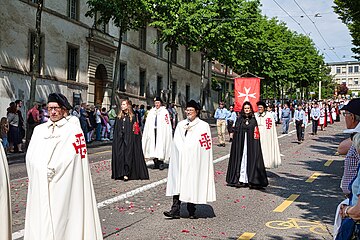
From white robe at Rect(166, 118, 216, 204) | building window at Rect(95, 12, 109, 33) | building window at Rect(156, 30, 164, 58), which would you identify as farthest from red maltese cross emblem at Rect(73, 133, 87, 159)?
building window at Rect(156, 30, 164, 58)

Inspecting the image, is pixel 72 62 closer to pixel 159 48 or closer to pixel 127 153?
pixel 159 48

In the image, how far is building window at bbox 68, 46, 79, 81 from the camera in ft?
92.9

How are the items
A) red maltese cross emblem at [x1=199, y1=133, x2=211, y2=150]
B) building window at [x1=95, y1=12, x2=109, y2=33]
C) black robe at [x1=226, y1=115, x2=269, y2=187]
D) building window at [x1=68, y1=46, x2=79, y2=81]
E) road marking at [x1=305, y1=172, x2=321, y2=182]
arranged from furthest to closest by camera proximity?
building window at [x1=95, y1=12, x2=109, y2=33]
building window at [x1=68, y1=46, x2=79, y2=81]
road marking at [x1=305, y1=172, x2=321, y2=182]
black robe at [x1=226, y1=115, x2=269, y2=187]
red maltese cross emblem at [x1=199, y1=133, x2=211, y2=150]

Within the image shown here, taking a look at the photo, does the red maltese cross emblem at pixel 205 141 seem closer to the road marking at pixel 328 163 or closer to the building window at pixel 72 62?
the road marking at pixel 328 163

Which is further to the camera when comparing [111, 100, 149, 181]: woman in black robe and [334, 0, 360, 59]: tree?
[334, 0, 360, 59]: tree

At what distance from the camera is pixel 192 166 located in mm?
8094

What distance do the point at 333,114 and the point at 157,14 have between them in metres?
19.2

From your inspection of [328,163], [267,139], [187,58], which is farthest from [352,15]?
[187,58]

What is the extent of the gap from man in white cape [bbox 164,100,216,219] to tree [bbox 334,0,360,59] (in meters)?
9.35

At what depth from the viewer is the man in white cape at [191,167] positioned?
8.01 meters

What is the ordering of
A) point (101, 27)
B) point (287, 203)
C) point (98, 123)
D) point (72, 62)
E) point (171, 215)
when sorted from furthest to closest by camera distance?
point (101, 27), point (72, 62), point (98, 123), point (287, 203), point (171, 215)

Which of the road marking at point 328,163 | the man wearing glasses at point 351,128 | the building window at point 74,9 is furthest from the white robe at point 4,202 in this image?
the building window at point 74,9

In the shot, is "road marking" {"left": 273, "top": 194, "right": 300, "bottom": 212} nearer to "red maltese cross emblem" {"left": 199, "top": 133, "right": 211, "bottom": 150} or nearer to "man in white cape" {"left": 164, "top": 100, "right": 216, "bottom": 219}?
"man in white cape" {"left": 164, "top": 100, "right": 216, "bottom": 219}

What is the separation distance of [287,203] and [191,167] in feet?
7.86
